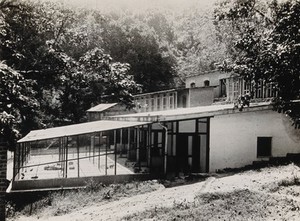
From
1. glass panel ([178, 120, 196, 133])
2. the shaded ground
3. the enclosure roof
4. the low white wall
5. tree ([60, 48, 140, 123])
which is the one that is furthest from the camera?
tree ([60, 48, 140, 123])

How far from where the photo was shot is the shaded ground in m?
9.91

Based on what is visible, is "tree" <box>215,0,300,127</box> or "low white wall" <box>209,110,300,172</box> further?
"low white wall" <box>209,110,300,172</box>

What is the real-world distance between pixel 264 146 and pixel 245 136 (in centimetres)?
125

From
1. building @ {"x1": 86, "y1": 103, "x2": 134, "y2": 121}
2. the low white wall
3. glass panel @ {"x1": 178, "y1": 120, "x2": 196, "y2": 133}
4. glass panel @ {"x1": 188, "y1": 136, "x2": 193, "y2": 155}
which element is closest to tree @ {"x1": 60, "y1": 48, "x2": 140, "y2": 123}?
building @ {"x1": 86, "y1": 103, "x2": 134, "y2": 121}

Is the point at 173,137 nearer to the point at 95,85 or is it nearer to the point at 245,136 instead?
the point at 245,136

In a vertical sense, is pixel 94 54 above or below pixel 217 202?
above

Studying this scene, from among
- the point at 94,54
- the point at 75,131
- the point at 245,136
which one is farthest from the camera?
the point at 94,54

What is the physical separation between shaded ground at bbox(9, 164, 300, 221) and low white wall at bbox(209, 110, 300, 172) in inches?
85.9

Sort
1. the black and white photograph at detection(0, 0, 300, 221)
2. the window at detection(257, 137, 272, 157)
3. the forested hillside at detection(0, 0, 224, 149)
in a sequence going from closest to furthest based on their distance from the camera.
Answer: the black and white photograph at detection(0, 0, 300, 221) → the window at detection(257, 137, 272, 157) → the forested hillside at detection(0, 0, 224, 149)

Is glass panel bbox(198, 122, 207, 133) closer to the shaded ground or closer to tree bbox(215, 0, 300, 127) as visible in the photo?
tree bbox(215, 0, 300, 127)

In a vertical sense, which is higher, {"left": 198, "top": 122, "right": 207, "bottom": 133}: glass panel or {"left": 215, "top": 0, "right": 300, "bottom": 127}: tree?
{"left": 215, "top": 0, "right": 300, "bottom": 127}: tree

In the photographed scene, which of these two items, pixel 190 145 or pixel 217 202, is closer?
pixel 217 202

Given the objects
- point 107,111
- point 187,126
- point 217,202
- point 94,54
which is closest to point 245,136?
point 187,126

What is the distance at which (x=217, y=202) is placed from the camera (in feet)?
36.4
